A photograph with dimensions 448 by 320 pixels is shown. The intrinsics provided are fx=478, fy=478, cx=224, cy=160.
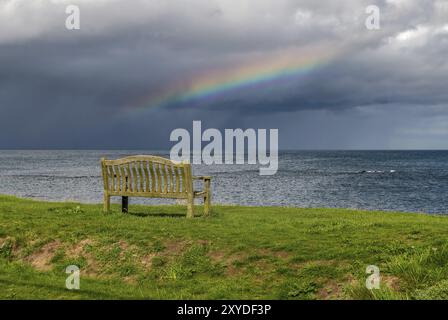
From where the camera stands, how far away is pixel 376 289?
7.23 meters

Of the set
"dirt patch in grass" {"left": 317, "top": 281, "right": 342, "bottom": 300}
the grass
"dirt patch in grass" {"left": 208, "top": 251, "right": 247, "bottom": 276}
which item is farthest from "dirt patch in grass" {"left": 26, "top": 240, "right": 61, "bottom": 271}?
"dirt patch in grass" {"left": 317, "top": 281, "right": 342, "bottom": 300}

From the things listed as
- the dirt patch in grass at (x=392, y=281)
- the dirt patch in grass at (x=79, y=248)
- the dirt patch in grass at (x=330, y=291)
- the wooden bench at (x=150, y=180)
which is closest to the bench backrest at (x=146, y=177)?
the wooden bench at (x=150, y=180)

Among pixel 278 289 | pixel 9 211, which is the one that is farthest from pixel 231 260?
pixel 9 211

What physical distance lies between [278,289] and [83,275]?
13.4ft

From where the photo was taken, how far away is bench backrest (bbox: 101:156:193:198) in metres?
14.1

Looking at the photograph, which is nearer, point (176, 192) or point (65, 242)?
point (65, 242)

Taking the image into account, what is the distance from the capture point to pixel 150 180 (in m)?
14.8

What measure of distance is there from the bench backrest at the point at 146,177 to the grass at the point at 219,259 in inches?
51.8

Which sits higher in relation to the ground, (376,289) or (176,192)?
(176,192)

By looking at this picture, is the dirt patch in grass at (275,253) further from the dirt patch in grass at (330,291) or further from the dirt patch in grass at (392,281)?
the dirt patch in grass at (392,281)

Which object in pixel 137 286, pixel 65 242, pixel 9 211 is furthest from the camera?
pixel 9 211

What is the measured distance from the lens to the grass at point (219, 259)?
798 centimetres

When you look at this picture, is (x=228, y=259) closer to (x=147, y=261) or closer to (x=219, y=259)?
(x=219, y=259)
